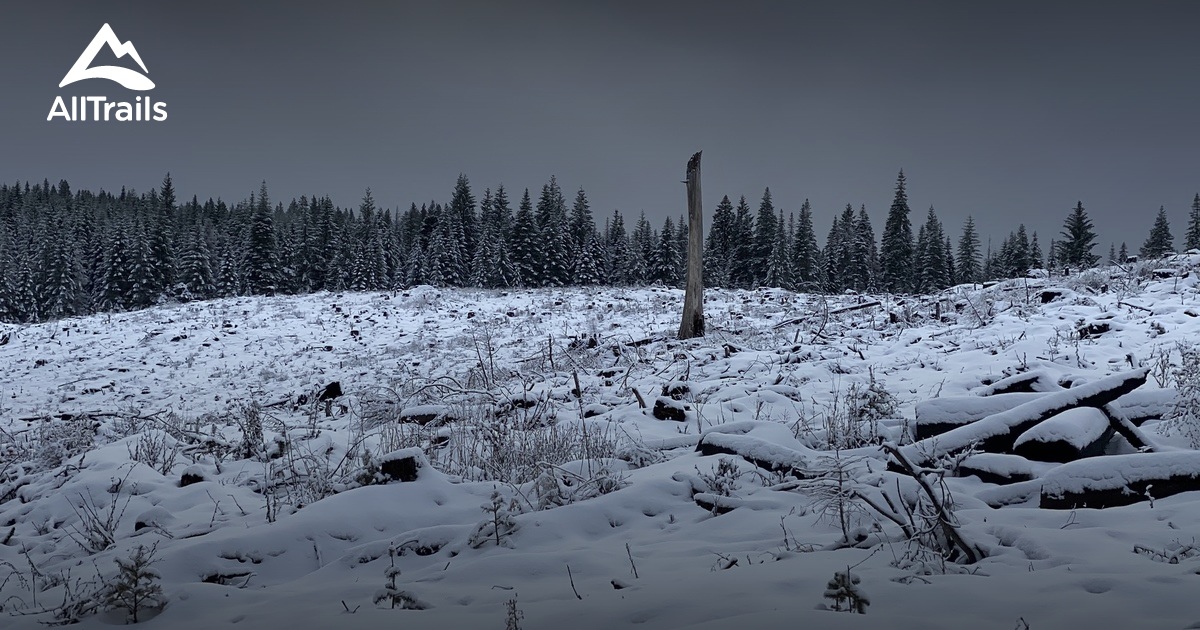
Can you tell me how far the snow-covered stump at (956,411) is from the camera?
14.4 ft

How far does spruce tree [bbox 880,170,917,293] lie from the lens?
48.3 m

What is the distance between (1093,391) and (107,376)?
16569 mm

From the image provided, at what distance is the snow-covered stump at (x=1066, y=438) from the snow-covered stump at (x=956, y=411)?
49 cm

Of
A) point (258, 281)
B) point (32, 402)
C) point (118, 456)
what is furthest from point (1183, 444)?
point (258, 281)

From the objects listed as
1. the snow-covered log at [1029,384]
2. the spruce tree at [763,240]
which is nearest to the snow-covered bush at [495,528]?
the snow-covered log at [1029,384]

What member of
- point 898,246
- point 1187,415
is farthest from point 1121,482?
point 898,246

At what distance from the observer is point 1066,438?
11.9ft

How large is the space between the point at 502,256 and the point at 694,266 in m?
33.6

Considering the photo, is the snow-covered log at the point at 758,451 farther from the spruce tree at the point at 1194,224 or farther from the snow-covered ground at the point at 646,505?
the spruce tree at the point at 1194,224

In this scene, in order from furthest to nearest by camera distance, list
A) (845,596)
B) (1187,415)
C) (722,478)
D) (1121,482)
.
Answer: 1. (1187,415)
2. (722,478)
3. (1121,482)
4. (845,596)

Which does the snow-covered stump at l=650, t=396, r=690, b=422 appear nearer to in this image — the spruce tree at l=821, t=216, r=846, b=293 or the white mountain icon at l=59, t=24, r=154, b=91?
the white mountain icon at l=59, t=24, r=154, b=91

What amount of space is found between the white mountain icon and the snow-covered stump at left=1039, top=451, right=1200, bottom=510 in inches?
1011

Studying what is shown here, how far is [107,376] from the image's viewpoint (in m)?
13.1

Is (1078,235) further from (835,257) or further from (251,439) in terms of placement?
(251,439)
